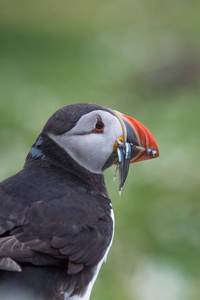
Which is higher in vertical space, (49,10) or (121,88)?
(49,10)

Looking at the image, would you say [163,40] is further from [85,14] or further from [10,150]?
[10,150]

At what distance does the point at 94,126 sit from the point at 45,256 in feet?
2.26

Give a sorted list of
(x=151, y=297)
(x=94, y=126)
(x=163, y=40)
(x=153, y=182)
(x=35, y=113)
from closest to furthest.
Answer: (x=94, y=126), (x=151, y=297), (x=153, y=182), (x=35, y=113), (x=163, y=40)

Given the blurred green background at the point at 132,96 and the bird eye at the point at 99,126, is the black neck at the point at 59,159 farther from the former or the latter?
the blurred green background at the point at 132,96

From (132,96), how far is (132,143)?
14.5 feet

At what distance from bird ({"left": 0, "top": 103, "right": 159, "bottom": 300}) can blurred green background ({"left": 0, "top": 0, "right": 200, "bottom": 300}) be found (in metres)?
1.37

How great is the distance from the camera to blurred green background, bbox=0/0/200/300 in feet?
14.4

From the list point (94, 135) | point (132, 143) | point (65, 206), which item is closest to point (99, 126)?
point (94, 135)

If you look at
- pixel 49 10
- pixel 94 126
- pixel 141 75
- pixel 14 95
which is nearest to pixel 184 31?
pixel 141 75

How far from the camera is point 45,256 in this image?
7.89 ft

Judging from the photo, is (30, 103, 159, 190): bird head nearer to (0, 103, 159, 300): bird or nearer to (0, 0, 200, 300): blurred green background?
A: (0, 103, 159, 300): bird

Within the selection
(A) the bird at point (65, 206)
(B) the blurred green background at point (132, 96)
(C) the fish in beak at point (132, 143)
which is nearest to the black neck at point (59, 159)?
(A) the bird at point (65, 206)

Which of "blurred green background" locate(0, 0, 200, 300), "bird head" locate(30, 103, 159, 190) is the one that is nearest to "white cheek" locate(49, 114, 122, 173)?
"bird head" locate(30, 103, 159, 190)

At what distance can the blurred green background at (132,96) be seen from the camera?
4.40 m
